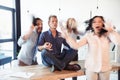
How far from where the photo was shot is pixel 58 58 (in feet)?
7.66

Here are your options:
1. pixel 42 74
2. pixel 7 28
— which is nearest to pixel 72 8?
pixel 7 28

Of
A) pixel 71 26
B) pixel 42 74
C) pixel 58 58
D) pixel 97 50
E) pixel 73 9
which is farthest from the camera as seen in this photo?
pixel 73 9

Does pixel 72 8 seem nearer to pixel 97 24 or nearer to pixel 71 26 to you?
pixel 71 26

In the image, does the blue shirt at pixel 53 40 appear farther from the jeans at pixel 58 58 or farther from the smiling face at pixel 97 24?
the smiling face at pixel 97 24

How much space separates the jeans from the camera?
2254mm

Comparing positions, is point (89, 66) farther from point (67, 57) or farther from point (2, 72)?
point (2, 72)

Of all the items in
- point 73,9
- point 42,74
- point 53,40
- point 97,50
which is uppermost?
point 73,9

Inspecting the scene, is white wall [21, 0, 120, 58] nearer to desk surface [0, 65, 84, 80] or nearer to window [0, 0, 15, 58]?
window [0, 0, 15, 58]

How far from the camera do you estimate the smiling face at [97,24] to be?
6.74 ft

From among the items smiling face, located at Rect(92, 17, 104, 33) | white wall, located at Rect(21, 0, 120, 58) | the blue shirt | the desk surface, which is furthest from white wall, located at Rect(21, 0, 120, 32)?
smiling face, located at Rect(92, 17, 104, 33)

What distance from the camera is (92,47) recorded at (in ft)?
6.75

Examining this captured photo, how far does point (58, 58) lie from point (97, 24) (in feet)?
2.16

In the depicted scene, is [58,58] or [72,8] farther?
[72,8]

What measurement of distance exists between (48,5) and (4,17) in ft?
3.39
